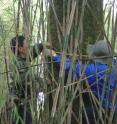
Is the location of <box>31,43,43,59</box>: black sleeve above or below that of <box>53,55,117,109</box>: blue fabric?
above

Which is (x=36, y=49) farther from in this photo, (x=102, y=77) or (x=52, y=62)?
(x=102, y=77)

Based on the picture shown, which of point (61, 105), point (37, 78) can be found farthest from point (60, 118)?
point (37, 78)

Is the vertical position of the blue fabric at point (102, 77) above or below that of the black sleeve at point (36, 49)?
below

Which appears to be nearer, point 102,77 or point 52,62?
point 52,62

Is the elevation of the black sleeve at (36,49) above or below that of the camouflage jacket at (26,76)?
above

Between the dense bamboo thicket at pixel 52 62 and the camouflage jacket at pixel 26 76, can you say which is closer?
the dense bamboo thicket at pixel 52 62

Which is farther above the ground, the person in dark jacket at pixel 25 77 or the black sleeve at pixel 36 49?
the black sleeve at pixel 36 49

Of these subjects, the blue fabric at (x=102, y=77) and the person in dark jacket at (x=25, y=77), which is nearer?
the blue fabric at (x=102, y=77)

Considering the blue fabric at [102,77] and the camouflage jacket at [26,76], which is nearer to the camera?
the blue fabric at [102,77]

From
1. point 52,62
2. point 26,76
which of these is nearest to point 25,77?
point 26,76

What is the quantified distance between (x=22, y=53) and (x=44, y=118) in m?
0.43

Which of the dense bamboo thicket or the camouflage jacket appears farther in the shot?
the camouflage jacket

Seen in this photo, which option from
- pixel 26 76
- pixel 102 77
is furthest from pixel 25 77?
pixel 102 77

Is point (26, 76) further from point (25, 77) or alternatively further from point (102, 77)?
point (102, 77)
